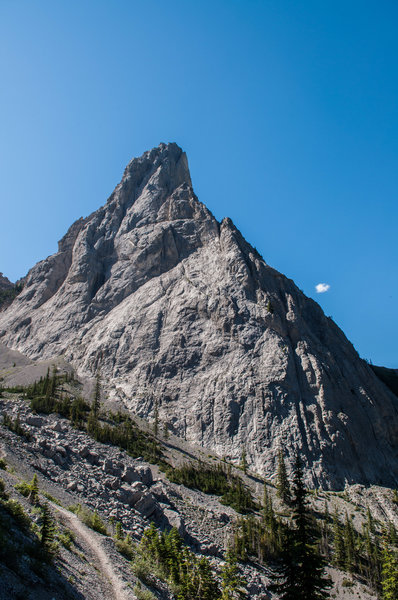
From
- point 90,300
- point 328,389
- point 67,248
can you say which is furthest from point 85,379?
point 67,248

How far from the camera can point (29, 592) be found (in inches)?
519

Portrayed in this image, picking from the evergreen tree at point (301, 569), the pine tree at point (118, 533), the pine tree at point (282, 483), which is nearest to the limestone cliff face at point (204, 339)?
the pine tree at point (282, 483)

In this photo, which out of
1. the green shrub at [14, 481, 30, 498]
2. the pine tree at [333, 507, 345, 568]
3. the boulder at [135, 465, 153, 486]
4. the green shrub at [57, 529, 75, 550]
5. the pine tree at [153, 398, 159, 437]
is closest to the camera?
the green shrub at [57, 529, 75, 550]

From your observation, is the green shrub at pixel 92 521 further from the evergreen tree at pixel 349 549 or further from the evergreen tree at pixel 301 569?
the evergreen tree at pixel 349 549

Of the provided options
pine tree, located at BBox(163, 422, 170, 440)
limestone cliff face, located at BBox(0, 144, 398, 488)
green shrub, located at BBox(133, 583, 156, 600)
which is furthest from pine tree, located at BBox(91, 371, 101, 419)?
green shrub, located at BBox(133, 583, 156, 600)

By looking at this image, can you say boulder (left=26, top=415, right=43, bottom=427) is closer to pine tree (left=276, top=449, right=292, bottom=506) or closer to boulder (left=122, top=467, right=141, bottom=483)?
boulder (left=122, top=467, right=141, bottom=483)

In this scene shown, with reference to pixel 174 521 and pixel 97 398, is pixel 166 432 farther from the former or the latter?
pixel 174 521

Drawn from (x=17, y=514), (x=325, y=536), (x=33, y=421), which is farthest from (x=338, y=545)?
(x=17, y=514)

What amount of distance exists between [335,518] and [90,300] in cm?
10266

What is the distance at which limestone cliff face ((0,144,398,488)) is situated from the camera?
89.2 metres

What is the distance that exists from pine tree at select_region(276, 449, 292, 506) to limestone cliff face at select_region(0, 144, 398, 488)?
3043mm

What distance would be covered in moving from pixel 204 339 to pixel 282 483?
147 ft

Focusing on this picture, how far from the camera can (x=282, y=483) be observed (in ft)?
241

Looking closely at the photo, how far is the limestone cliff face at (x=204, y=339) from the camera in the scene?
89.2 metres
